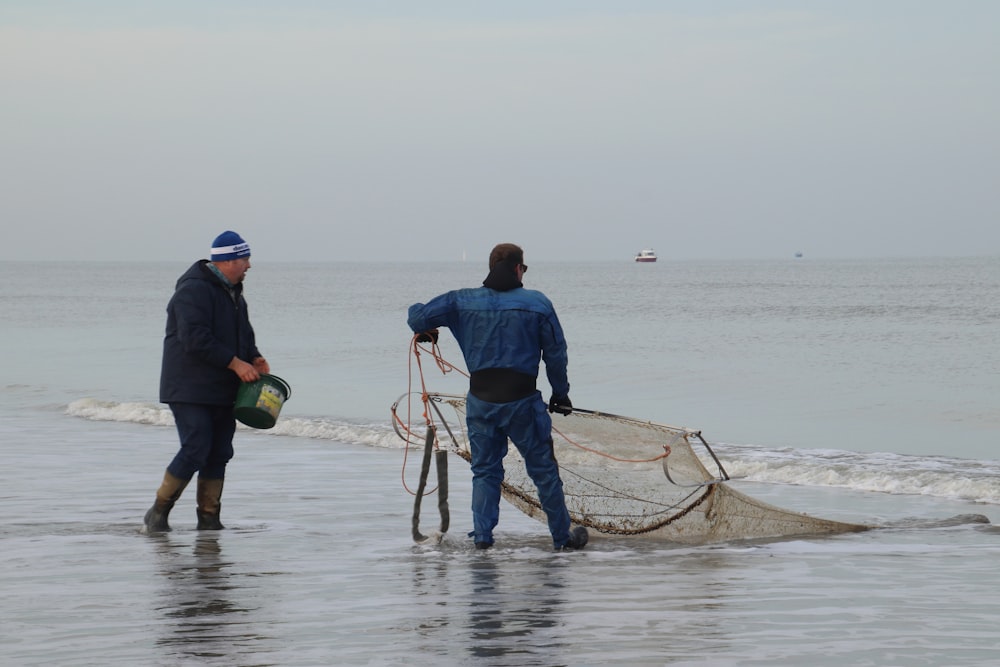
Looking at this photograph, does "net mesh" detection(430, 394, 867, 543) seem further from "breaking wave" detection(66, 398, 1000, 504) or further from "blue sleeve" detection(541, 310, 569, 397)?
"breaking wave" detection(66, 398, 1000, 504)

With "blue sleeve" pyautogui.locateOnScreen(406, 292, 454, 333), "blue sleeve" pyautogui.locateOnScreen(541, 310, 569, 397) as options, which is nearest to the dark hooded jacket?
"blue sleeve" pyautogui.locateOnScreen(406, 292, 454, 333)

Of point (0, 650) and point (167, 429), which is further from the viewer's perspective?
point (167, 429)

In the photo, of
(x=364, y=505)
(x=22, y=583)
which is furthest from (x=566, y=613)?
(x=364, y=505)

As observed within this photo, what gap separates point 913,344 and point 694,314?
18362mm

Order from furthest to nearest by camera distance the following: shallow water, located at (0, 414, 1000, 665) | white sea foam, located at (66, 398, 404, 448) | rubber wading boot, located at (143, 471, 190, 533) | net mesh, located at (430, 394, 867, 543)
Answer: white sea foam, located at (66, 398, 404, 448) → net mesh, located at (430, 394, 867, 543) → rubber wading boot, located at (143, 471, 190, 533) → shallow water, located at (0, 414, 1000, 665)

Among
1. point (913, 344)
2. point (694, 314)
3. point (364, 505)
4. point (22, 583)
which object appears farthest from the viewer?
point (694, 314)

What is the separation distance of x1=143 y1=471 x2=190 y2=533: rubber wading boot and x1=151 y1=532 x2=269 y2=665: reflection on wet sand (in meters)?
0.17

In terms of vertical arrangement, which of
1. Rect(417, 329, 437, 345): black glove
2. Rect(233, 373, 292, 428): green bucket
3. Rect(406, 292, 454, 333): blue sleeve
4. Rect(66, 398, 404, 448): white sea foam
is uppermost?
Rect(406, 292, 454, 333): blue sleeve

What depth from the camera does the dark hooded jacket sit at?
6.27 metres

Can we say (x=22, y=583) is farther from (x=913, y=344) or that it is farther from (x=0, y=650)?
(x=913, y=344)

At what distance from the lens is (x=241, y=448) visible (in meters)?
11.7

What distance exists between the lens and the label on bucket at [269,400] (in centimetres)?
642

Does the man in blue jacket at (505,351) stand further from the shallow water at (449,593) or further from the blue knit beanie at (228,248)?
the blue knit beanie at (228,248)

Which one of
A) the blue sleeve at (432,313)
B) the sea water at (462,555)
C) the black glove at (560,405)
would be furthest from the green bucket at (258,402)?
the black glove at (560,405)
